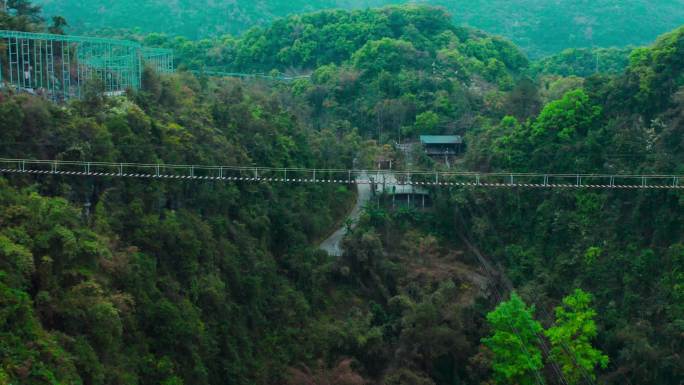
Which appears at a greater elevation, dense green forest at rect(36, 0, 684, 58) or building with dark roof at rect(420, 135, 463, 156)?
dense green forest at rect(36, 0, 684, 58)

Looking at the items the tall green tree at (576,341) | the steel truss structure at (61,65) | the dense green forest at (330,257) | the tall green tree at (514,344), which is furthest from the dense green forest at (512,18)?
the tall green tree at (514,344)

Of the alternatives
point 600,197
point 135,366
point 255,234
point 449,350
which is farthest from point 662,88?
point 135,366

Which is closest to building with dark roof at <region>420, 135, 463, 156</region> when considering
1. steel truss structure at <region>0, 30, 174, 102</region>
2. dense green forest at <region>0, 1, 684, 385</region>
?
dense green forest at <region>0, 1, 684, 385</region>

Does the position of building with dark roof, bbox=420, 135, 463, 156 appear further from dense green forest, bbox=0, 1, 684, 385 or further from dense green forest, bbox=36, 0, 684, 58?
Result: dense green forest, bbox=36, 0, 684, 58

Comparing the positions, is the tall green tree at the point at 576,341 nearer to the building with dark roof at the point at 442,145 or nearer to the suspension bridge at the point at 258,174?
the suspension bridge at the point at 258,174

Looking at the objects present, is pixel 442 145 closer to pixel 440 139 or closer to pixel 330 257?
pixel 440 139

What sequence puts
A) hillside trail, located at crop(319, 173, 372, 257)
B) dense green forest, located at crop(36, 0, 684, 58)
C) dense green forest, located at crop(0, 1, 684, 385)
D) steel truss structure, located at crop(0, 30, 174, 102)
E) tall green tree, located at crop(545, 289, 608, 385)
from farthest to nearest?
dense green forest, located at crop(36, 0, 684, 58) → hillside trail, located at crop(319, 173, 372, 257) → steel truss structure, located at crop(0, 30, 174, 102) → tall green tree, located at crop(545, 289, 608, 385) → dense green forest, located at crop(0, 1, 684, 385)

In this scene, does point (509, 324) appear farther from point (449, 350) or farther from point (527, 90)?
point (527, 90)
